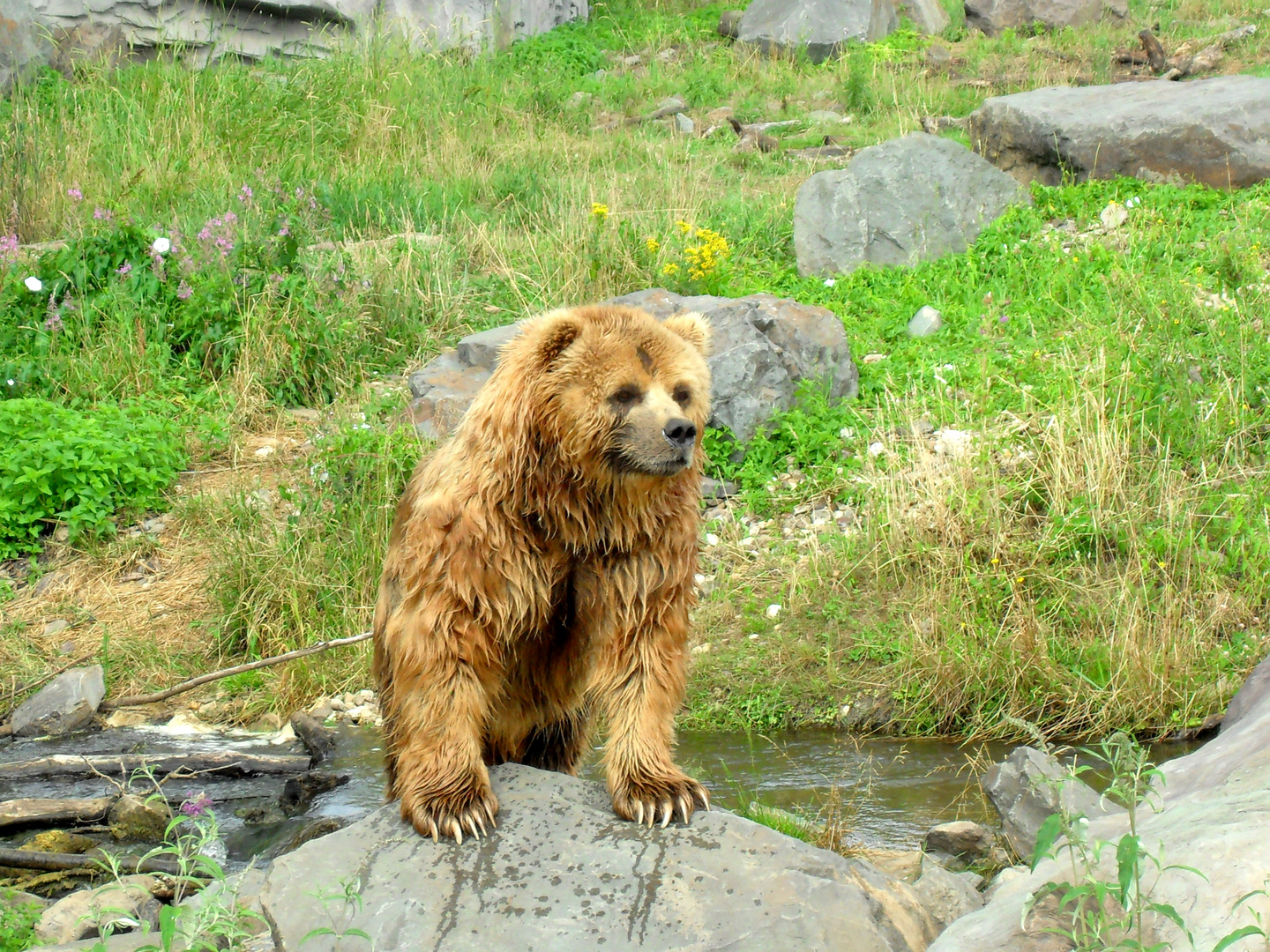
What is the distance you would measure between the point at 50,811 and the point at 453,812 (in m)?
2.08

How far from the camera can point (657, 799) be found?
12.1 ft

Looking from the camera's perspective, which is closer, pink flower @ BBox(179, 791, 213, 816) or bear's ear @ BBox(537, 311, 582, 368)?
bear's ear @ BBox(537, 311, 582, 368)

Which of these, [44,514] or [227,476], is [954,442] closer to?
[227,476]

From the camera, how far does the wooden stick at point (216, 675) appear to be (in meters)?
5.95

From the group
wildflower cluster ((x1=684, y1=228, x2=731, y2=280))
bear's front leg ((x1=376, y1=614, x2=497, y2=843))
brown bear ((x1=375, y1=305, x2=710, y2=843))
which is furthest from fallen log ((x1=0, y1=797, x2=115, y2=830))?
wildflower cluster ((x1=684, y1=228, x2=731, y2=280))

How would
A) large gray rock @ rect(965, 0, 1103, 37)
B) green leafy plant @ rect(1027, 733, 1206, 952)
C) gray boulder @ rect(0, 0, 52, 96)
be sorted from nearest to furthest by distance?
green leafy plant @ rect(1027, 733, 1206, 952), gray boulder @ rect(0, 0, 52, 96), large gray rock @ rect(965, 0, 1103, 37)

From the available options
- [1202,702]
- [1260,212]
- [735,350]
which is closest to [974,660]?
[1202,702]

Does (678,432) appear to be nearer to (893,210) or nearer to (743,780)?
(743,780)

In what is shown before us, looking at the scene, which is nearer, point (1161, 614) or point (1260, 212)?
point (1161, 614)

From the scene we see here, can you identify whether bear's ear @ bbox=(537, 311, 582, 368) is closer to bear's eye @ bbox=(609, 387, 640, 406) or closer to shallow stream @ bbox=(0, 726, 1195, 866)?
bear's eye @ bbox=(609, 387, 640, 406)

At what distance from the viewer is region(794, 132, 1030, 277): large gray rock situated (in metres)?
9.63

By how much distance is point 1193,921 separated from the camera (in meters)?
2.60

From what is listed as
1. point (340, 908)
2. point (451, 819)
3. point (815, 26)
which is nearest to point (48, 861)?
point (340, 908)

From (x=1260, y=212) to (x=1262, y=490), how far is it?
12.5 ft
